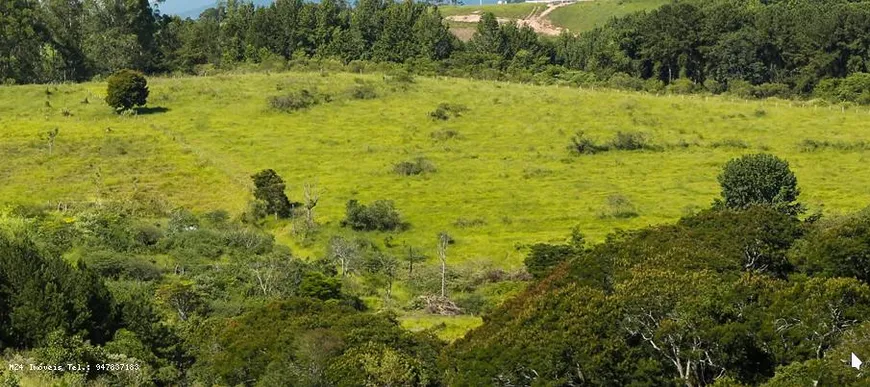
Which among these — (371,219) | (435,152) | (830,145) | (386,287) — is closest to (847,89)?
(830,145)

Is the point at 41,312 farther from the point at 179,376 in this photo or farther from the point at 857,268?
the point at 857,268

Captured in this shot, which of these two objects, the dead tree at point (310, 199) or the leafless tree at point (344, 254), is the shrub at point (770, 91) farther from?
the leafless tree at point (344, 254)

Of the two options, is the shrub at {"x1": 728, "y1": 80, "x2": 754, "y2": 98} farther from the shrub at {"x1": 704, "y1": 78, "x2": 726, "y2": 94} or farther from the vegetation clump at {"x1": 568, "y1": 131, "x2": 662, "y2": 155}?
the vegetation clump at {"x1": 568, "y1": 131, "x2": 662, "y2": 155}

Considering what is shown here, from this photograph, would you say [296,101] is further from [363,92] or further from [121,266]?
[121,266]

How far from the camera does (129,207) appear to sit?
57844 mm

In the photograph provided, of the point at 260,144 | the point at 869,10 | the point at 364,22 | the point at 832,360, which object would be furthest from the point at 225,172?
the point at 869,10

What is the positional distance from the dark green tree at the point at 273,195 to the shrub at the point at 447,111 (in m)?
23.7

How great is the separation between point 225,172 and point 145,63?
146 feet

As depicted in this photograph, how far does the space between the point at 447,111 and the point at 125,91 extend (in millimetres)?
26149

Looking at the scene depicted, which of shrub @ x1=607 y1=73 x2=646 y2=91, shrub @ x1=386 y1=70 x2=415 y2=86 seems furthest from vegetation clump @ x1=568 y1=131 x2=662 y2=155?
shrub @ x1=607 y1=73 x2=646 y2=91

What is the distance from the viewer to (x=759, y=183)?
5244 cm

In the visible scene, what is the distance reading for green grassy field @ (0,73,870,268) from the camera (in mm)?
57000

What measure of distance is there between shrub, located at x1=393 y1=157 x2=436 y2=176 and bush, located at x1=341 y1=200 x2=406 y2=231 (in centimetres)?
989

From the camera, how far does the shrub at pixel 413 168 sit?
64.7m
